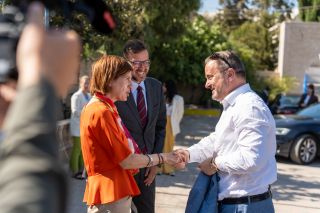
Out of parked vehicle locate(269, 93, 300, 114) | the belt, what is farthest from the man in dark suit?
parked vehicle locate(269, 93, 300, 114)

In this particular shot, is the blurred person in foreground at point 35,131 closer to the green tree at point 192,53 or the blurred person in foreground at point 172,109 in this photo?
the blurred person in foreground at point 172,109

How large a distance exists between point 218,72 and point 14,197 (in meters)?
2.47

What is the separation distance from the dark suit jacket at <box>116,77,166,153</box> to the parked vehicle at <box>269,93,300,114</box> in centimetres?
1324

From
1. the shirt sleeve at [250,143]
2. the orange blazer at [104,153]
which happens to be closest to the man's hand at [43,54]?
the orange blazer at [104,153]

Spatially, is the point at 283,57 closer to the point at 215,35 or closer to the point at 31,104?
the point at 215,35

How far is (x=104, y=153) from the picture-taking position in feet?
10.2

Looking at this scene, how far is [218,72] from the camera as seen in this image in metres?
3.35

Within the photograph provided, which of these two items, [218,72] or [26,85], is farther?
[218,72]

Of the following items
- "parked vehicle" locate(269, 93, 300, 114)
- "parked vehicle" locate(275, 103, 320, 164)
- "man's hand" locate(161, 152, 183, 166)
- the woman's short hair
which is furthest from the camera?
"parked vehicle" locate(269, 93, 300, 114)

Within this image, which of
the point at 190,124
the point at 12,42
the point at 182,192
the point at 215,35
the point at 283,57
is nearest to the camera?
the point at 12,42

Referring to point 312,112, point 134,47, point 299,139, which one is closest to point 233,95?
point 134,47

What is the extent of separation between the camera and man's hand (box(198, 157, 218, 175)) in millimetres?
3296

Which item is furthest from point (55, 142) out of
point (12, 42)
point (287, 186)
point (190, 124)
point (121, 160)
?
point (190, 124)

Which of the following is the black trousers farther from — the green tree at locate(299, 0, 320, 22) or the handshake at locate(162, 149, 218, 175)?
the green tree at locate(299, 0, 320, 22)
